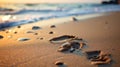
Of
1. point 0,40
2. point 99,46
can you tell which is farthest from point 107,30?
point 0,40

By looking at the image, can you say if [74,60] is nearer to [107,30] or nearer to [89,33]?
[89,33]

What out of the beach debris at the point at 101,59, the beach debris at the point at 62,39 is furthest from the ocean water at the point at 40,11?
the beach debris at the point at 101,59

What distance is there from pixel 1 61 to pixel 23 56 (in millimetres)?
367

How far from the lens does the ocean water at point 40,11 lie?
22.1 feet

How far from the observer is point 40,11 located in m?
8.60

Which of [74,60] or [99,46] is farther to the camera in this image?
[99,46]

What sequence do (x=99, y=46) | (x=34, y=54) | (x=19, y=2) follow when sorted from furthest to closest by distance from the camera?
(x=19, y=2) → (x=99, y=46) → (x=34, y=54)

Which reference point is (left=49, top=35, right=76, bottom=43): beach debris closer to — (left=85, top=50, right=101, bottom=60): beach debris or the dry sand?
the dry sand

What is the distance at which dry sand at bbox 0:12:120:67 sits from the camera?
363 cm

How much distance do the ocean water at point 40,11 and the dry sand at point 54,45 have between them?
2.64ft

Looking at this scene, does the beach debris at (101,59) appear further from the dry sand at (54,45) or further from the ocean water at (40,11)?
the ocean water at (40,11)

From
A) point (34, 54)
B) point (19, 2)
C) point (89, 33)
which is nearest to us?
point (34, 54)

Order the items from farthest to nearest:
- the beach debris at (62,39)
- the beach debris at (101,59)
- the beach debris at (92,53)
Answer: the beach debris at (62,39)
the beach debris at (92,53)
the beach debris at (101,59)

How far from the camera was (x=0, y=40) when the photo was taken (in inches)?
189
